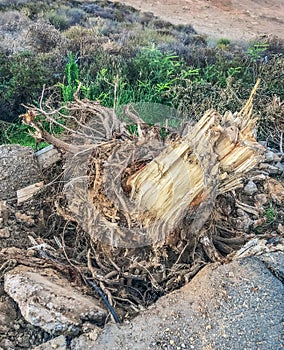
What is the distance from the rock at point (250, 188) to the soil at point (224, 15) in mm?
8609

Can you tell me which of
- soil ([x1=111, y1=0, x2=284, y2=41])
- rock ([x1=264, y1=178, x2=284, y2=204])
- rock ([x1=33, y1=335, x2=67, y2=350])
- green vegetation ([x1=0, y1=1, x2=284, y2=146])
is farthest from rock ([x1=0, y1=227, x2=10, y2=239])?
soil ([x1=111, y1=0, x2=284, y2=41])

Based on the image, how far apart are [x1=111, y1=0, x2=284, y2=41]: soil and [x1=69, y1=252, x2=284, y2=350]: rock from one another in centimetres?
977

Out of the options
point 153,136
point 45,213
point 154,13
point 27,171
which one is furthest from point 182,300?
point 154,13

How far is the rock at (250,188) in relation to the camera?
3480 millimetres

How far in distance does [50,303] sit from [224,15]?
42.6 ft

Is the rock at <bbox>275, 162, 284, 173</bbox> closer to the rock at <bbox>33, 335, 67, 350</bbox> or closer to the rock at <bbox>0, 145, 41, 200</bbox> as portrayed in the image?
the rock at <bbox>0, 145, 41, 200</bbox>

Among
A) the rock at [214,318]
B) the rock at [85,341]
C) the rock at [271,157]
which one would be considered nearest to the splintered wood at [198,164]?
the rock at [214,318]

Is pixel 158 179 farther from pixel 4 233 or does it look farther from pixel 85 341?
pixel 4 233

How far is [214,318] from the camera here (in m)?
2.31

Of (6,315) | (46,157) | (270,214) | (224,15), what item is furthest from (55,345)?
(224,15)

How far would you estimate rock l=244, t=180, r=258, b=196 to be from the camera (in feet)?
11.4

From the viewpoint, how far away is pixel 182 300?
2.42 m

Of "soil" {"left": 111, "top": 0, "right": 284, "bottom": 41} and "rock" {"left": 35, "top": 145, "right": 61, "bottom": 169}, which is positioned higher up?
"rock" {"left": 35, "top": 145, "right": 61, "bottom": 169}

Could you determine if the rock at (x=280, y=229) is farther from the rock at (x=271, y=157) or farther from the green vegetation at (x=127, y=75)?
the green vegetation at (x=127, y=75)
